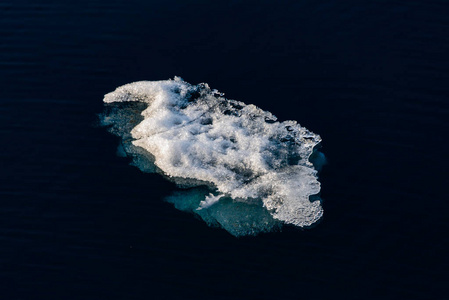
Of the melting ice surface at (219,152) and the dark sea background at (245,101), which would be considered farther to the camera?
the melting ice surface at (219,152)

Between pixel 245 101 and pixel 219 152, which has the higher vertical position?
pixel 245 101

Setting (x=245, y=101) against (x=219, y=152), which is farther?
(x=245, y=101)

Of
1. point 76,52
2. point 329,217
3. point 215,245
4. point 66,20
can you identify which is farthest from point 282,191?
point 66,20

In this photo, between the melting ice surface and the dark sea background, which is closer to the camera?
the dark sea background
